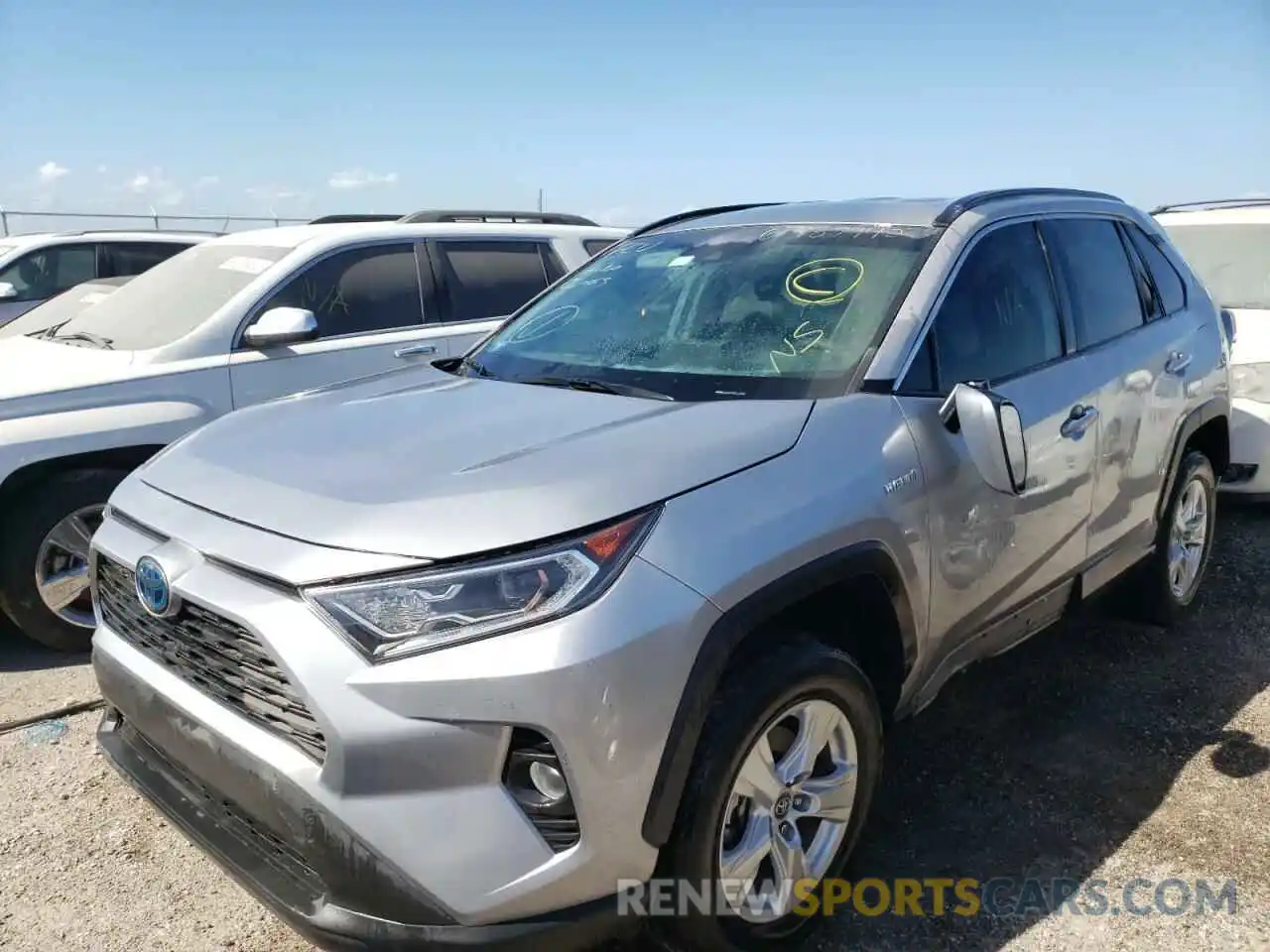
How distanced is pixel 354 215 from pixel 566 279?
3.58 m

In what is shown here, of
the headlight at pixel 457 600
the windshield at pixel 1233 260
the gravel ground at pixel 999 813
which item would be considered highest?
the windshield at pixel 1233 260

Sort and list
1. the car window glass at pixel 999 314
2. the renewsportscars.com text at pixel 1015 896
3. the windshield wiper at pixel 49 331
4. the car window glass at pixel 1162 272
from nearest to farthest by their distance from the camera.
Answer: the renewsportscars.com text at pixel 1015 896
the car window glass at pixel 999 314
the car window glass at pixel 1162 272
the windshield wiper at pixel 49 331

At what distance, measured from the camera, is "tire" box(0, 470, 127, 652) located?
3916mm

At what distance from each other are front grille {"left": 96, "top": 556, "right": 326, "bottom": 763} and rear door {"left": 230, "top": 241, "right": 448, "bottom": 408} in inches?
92.8

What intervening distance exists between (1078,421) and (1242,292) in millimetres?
4099

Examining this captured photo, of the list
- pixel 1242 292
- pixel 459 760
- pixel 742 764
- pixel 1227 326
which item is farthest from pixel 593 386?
pixel 1242 292

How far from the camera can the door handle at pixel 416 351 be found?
505 cm

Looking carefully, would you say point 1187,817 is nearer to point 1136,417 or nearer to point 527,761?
point 1136,417

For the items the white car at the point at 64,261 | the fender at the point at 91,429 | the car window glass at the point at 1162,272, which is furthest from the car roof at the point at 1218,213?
the white car at the point at 64,261

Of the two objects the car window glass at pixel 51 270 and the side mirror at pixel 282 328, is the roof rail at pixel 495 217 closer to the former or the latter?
the side mirror at pixel 282 328

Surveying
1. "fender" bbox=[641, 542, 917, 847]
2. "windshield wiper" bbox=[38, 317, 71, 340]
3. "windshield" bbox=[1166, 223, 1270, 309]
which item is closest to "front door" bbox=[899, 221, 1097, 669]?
"fender" bbox=[641, 542, 917, 847]

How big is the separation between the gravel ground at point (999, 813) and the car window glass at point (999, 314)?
1330 mm

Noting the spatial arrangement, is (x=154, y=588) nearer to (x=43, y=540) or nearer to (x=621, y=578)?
(x=621, y=578)

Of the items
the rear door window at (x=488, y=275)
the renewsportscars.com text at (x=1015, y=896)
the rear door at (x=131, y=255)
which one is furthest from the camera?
the rear door at (x=131, y=255)
